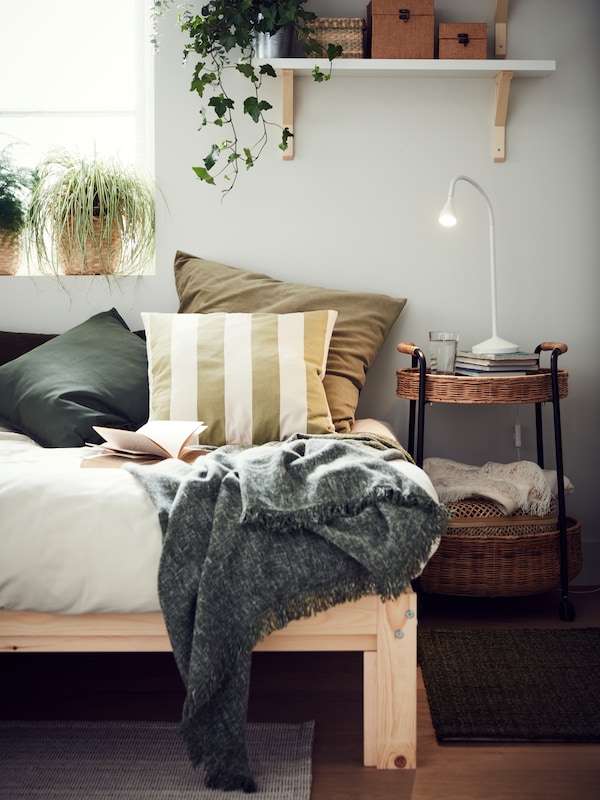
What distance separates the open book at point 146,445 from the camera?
1.90 m

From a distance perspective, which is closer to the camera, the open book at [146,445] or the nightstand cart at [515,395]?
A: the open book at [146,445]

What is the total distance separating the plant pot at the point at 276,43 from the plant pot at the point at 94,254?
77 centimetres

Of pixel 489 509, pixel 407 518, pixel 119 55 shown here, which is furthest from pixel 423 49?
pixel 407 518

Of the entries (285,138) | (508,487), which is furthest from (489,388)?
(285,138)

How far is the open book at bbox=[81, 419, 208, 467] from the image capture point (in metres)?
1.90

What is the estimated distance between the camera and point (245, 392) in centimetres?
218

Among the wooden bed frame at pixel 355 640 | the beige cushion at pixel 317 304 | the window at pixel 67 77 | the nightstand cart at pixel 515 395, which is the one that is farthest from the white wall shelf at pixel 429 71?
the wooden bed frame at pixel 355 640

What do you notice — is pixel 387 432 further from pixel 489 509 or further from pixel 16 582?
→ pixel 16 582

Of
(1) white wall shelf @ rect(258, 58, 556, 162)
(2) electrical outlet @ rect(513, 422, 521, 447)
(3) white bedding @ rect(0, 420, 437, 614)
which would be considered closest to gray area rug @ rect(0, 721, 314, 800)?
(3) white bedding @ rect(0, 420, 437, 614)

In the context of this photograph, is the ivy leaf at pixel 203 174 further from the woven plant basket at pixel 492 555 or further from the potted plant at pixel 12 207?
the woven plant basket at pixel 492 555

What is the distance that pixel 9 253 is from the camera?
2.80m

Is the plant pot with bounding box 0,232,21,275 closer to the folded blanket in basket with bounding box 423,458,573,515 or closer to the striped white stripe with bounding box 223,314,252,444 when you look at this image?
the striped white stripe with bounding box 223,314,252,444

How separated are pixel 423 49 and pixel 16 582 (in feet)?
6.94

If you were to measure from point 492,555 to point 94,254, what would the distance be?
1638 mm
